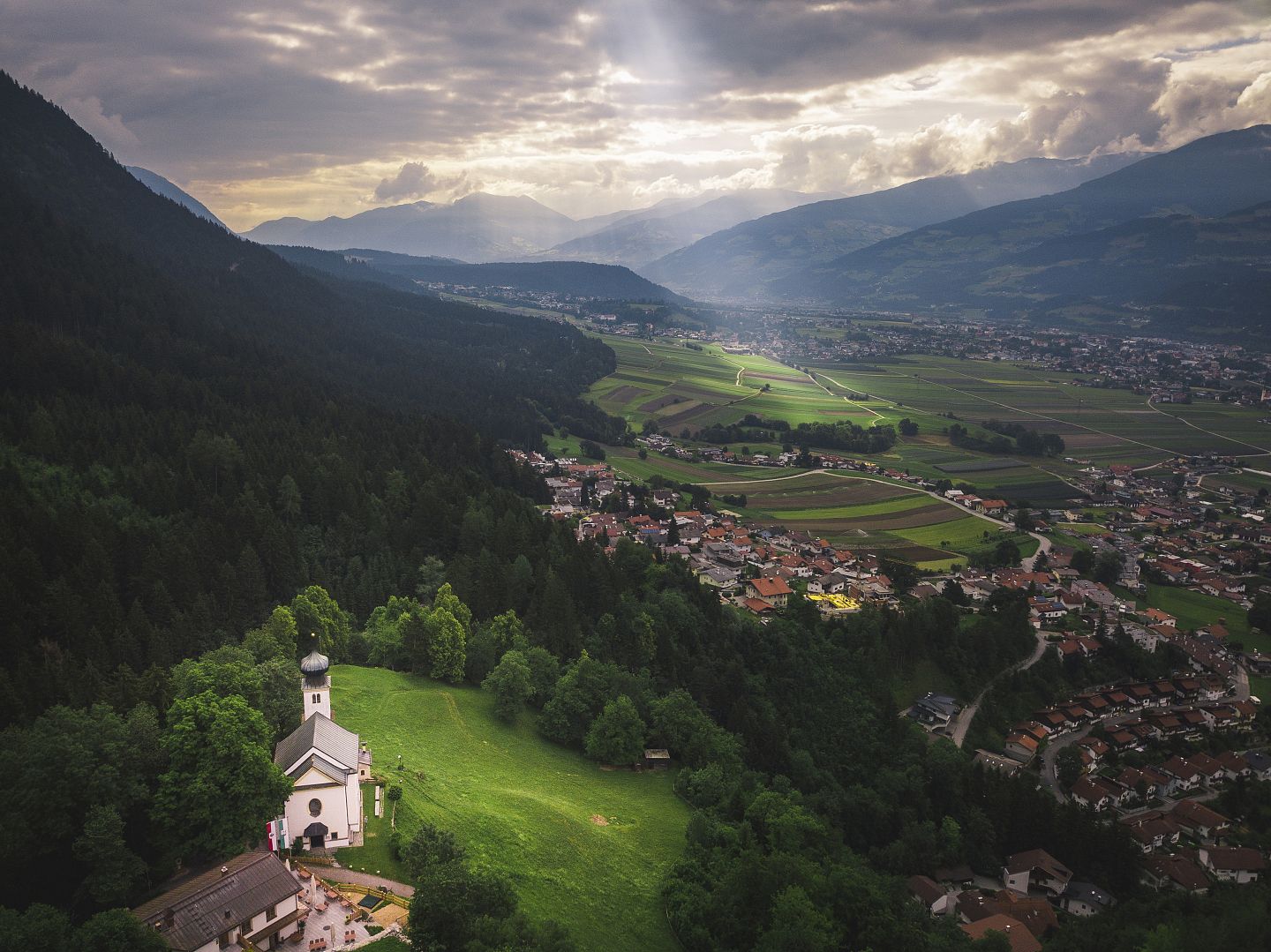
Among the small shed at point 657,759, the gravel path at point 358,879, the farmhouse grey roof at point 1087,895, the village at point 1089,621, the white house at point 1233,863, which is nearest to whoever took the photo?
the gravel path at point 358,879

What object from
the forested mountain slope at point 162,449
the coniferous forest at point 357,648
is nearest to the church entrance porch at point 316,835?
the coniferous forest at point 357,648

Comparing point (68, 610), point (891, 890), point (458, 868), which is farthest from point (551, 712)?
point (68, 610)

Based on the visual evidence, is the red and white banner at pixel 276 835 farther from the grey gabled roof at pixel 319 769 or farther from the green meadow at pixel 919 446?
the green meadow at pixel 919 446

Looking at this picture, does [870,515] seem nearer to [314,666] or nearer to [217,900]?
[314,666]

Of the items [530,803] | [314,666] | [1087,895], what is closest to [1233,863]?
[1087,895]

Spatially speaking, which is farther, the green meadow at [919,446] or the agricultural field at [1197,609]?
the green meadow at [919,446]

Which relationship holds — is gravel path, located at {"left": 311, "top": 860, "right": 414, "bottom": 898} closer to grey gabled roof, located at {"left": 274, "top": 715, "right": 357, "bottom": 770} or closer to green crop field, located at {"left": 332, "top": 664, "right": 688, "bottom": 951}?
grey gabled roof, located at {"left": 274, "top": 715, "right": 357, "bottom": 770}

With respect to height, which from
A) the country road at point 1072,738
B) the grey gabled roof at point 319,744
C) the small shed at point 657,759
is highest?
the grey gabled roof at point 319,744

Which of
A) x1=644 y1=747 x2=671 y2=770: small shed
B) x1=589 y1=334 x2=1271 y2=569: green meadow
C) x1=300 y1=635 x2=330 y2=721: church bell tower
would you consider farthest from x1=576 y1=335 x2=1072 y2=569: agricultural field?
x1=300 y1=635 x2=330 y2=721: church bell tower
